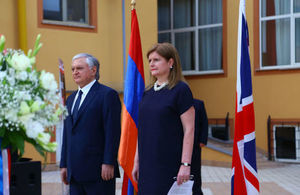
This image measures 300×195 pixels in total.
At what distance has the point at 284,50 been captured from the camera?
13461mm

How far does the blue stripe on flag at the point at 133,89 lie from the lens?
4.84 m

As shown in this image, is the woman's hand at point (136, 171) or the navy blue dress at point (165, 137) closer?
the navy blue dress at point (165, 137)

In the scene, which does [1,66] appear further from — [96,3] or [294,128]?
[294,128]

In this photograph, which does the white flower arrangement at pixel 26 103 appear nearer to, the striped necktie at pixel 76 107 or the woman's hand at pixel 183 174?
the woman's hand at pixel 183 174

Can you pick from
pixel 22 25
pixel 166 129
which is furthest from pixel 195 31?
pixel 166 129

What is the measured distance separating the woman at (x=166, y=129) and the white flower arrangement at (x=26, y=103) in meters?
1.41

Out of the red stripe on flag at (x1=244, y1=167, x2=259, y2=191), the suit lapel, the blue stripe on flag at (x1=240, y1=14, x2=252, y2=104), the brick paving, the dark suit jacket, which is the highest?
the blue stripe on flag at (x1=240, y1=14, x2=252, y2=104)

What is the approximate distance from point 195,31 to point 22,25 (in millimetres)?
6877

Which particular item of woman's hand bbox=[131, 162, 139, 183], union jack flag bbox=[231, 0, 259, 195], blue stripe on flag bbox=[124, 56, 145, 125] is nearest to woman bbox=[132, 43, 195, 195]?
woman's hand bbox=[131, 162, 139, 183]

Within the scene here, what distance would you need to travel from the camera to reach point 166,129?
3.41 meters

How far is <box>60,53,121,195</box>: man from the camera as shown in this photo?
3816 millimetres

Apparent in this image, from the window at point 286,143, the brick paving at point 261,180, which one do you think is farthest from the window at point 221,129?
the brick paving at point 261,180

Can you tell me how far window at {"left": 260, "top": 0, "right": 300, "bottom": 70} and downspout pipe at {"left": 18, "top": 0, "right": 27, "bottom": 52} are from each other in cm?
695

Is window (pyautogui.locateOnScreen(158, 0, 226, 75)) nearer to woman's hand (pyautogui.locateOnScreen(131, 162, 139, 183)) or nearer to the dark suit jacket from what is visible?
the dark suit jacket
